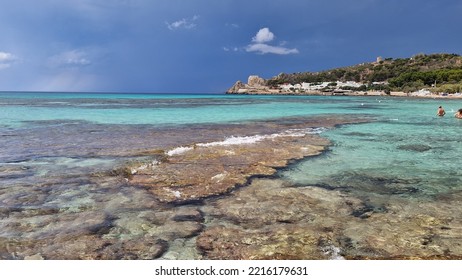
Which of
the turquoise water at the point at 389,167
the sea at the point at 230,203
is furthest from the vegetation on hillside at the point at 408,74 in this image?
the sea at the point at 230,203

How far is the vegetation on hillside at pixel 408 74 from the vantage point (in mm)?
100188

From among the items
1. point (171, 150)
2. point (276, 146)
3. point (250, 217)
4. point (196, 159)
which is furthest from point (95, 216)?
point (276, 146)

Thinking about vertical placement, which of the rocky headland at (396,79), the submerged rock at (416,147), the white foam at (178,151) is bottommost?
the submerged rock at (416,147)

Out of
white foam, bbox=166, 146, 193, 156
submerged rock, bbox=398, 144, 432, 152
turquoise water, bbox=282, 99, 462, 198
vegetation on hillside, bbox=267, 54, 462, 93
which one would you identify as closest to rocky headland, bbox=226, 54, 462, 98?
vegetation on hillside, bbox=267, 54, 462, 93

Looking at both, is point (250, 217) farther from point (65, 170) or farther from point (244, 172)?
point (65, 170)

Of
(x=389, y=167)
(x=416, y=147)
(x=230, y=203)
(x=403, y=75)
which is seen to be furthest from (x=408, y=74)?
(x=230, y=203)

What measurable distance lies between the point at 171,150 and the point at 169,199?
212 inches

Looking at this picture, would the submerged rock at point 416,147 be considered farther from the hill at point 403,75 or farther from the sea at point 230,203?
the hill at point 403,75

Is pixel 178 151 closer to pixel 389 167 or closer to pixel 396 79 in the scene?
pixel 389 167

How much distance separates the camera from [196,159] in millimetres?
10656

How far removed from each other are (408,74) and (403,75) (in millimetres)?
1558

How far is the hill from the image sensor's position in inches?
3959

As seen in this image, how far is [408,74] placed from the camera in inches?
4646
